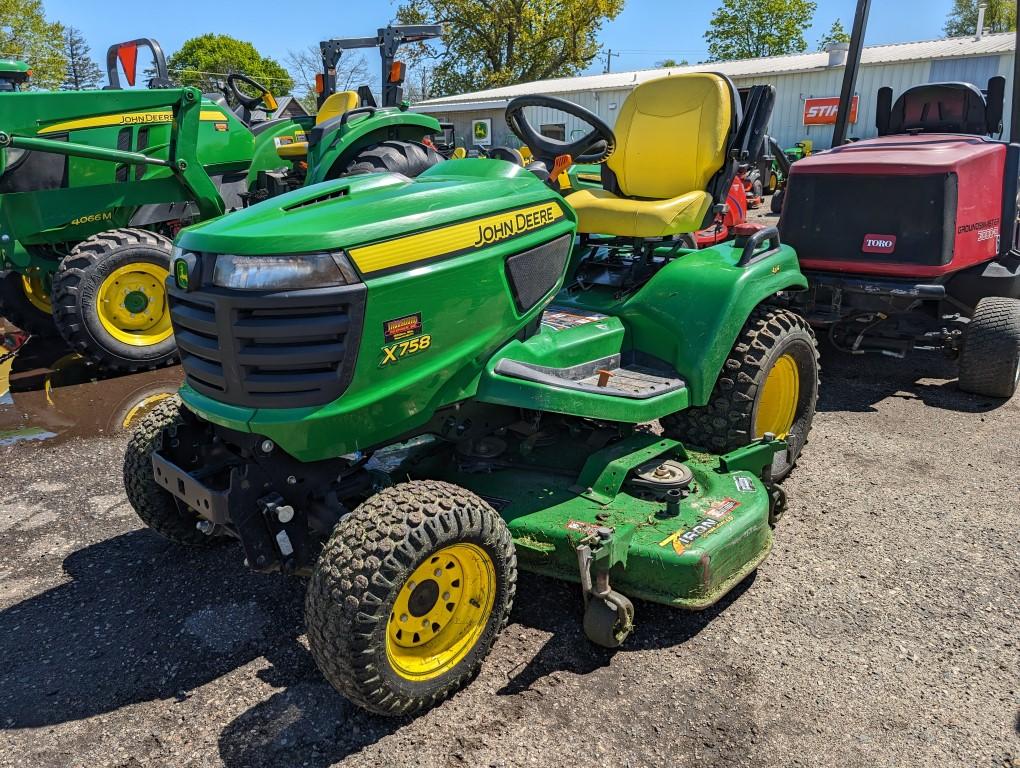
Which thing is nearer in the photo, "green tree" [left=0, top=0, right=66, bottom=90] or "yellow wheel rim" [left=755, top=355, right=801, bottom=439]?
"yellow wheel rim" [left=755, top=355, right=801, bottom=439]

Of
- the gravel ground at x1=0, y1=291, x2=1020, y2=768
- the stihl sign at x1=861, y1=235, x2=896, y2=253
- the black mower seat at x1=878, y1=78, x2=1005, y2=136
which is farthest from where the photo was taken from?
the black mower seat at x1=878, y1=78, x2=1005, y2=136

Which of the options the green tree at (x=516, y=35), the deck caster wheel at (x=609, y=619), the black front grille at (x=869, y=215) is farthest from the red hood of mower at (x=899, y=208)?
the green tree at (x=516, y=35)

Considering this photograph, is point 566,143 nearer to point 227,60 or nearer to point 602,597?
point 602,597

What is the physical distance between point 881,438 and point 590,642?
258cm

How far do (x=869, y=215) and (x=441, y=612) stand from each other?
4.10m

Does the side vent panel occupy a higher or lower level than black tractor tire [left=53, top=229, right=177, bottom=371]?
higher

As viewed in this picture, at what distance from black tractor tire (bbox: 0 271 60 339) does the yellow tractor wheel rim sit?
0.06ft

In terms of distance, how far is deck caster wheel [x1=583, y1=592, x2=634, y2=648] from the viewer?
8.26 ft

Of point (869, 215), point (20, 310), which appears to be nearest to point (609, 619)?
point (869, 215)

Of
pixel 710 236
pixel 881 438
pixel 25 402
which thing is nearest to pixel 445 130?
pixel 710 236

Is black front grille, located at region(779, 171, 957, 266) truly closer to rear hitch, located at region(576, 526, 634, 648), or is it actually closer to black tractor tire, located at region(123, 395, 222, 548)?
rear hitch, located at region(576, 526, 634, 648)

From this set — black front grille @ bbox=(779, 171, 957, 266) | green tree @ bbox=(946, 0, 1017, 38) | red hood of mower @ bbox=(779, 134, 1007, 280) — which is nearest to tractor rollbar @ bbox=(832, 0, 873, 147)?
red hood of mower @ bbox=(779, 134, 1007, 280)

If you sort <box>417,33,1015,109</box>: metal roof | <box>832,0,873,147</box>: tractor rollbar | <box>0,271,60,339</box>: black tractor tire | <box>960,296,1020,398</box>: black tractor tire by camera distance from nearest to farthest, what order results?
<box>960,296,1020,398</box>: black tractor tire → <box>0,271,60,339</box>: black tractor tire → <box>832,0,873,147</box>: tractor rollbar → <box>417,33,1015,109</box>: metal roof

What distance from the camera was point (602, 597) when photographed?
254 centimetres
